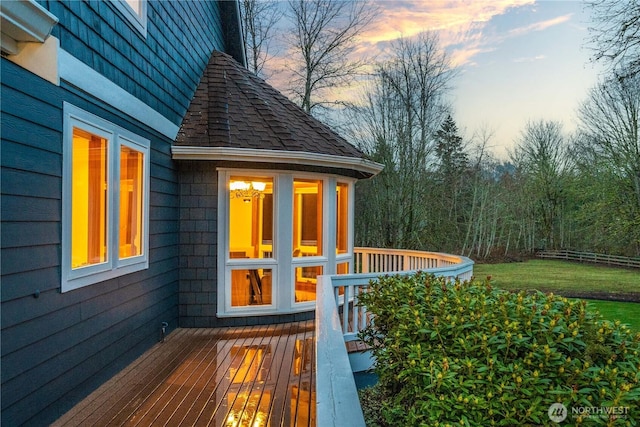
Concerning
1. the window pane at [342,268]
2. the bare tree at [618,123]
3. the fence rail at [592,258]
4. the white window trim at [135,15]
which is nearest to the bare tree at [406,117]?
the bare tree at [618,123]

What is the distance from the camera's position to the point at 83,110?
3.36 meters

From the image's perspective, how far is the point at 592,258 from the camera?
24.4m

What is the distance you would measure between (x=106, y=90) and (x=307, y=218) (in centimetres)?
322

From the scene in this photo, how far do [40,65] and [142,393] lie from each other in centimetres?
254

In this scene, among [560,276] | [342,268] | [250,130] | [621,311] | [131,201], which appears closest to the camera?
[131,201]

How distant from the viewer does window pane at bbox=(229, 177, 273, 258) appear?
19.3 feet

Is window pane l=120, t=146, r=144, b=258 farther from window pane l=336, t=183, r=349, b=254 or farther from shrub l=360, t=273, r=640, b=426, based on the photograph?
window pane l=336, t=183, r=349, b=254

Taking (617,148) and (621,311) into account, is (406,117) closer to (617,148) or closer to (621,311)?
(617,148)

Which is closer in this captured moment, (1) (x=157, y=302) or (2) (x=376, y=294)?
(2) (x=376, y=294)

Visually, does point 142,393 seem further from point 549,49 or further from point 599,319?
point 549,49

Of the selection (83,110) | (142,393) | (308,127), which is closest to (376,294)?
(142,393)

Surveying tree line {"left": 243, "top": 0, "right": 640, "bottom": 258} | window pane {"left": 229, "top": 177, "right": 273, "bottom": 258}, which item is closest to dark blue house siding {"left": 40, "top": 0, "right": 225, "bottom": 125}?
window pane {"left": 229, "top": 177, "right": 273, "bottom": 258}

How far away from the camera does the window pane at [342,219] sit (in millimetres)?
6797

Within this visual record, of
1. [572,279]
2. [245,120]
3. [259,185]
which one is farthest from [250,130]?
[572,279]
